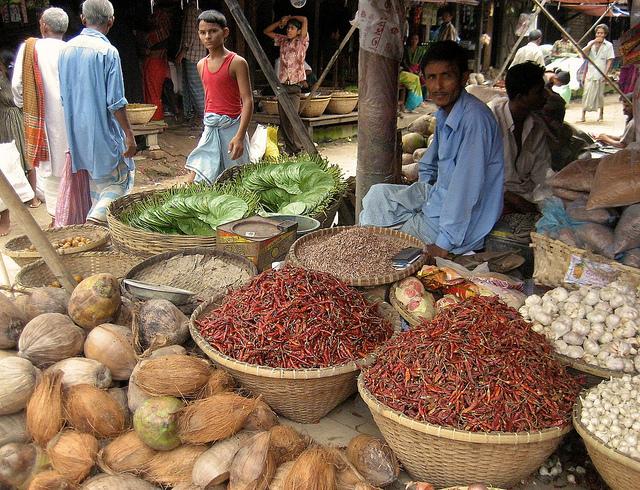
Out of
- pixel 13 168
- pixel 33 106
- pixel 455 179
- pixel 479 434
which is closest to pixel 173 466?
pixel 479 434

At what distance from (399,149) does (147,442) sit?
341 cm

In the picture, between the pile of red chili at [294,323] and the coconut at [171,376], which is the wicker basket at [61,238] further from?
the coconut at [171,376]

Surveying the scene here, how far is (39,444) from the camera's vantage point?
211 cm

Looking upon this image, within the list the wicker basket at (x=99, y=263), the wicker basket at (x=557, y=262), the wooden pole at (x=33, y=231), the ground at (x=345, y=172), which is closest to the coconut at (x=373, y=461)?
the ground at (x=345, y=172)

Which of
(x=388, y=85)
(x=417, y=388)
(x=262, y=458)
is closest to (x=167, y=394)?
(x=262, y=458)

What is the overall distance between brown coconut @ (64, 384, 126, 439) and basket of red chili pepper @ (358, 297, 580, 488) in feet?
3.05

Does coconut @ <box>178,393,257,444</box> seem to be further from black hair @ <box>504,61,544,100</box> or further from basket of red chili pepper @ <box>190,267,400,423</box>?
black hair @ <box>504,61,544,100</box>

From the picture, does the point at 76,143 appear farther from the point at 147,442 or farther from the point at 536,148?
the point at 536,148

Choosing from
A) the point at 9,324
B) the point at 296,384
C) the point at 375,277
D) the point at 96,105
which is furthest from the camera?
the point at 96,105

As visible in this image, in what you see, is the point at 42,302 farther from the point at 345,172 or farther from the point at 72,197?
the point at 345,172

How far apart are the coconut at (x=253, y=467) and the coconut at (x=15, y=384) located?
3.01 feet

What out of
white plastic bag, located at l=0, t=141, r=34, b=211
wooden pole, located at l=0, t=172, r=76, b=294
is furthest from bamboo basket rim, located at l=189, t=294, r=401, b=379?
white plastic bag, located at l=0, t=141, r=34, b=211

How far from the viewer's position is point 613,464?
184cm

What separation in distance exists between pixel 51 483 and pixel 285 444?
2.52 ft
